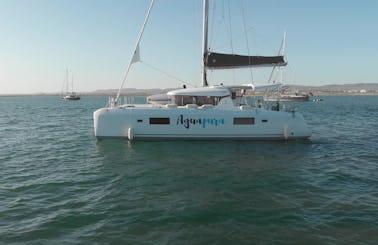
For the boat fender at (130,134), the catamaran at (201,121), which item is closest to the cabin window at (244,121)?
the catamaran at (201,121)

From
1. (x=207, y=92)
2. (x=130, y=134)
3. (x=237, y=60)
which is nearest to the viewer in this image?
(x=130, y=134)

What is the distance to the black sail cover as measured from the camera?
2100 centimetres

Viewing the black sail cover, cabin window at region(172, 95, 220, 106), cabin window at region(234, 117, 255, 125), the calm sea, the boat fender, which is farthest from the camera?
the black sail cover

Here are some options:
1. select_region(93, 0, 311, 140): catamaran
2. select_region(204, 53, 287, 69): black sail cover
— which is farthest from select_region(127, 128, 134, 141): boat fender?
select_region(204, 53, 287, 69): black sail cover

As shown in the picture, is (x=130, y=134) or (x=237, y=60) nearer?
(x=130, y=134)

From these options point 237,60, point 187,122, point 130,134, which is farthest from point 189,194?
point 237,60

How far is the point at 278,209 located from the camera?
9211mm

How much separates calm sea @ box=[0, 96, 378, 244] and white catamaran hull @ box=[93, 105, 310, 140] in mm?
743

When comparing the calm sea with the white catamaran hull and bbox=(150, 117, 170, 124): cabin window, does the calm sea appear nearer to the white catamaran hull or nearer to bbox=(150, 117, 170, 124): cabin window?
the white catamaran hull

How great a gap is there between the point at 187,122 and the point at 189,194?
8.70 meters

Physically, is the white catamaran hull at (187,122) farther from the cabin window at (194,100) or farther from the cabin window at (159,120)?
the cabin window at (194,100)

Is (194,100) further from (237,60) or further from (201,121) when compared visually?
(237,60)

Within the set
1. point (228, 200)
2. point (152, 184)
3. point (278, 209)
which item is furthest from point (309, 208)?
point (152, 184)

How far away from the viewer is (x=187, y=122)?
18.9 metres
